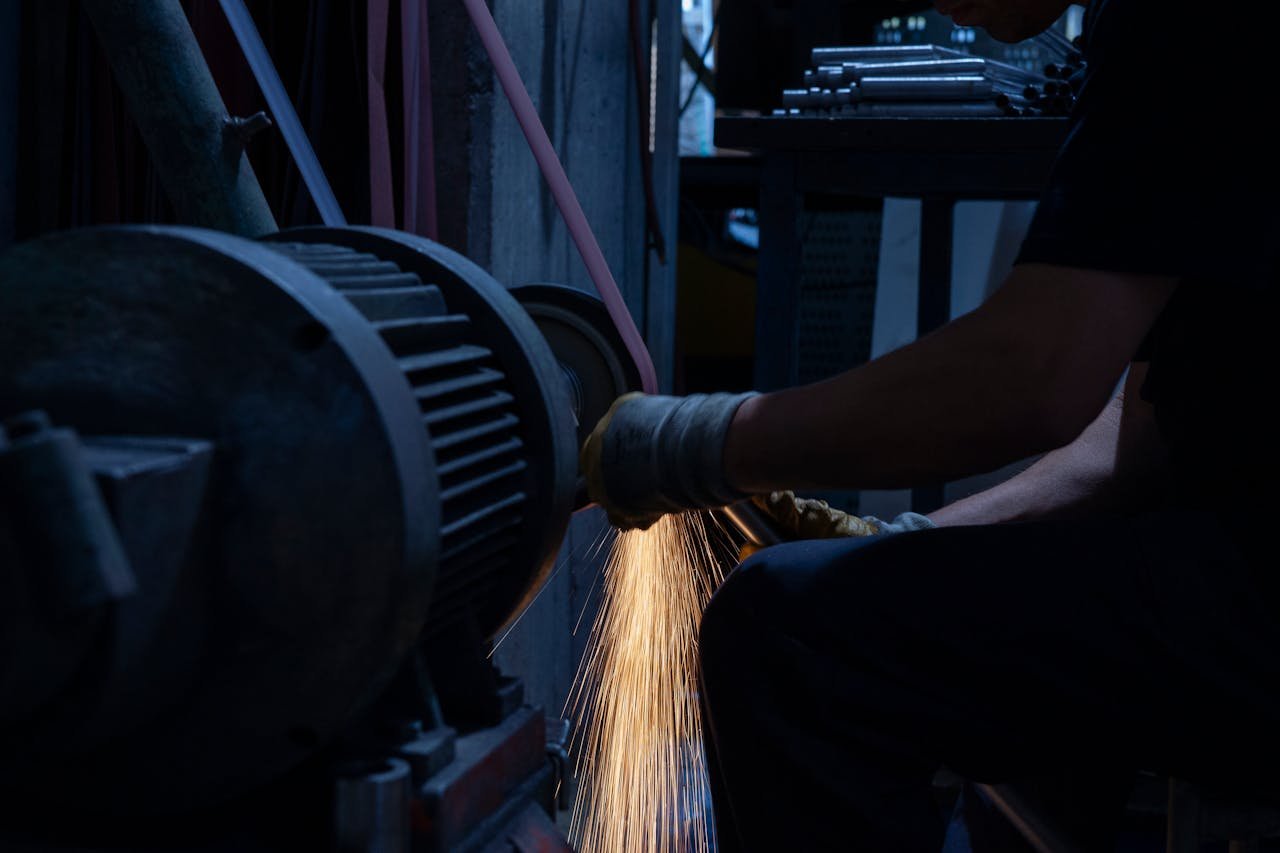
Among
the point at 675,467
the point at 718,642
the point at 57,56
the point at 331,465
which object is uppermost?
the point at 57,56

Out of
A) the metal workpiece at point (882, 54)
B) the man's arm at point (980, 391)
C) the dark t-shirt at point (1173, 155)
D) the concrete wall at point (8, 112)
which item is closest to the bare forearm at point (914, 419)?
the man's arm at point (980, 391)

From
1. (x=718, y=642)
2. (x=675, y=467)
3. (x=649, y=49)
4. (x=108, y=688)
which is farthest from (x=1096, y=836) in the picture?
(x=649, y=49)

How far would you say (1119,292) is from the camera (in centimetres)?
107

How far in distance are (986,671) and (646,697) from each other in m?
1.17

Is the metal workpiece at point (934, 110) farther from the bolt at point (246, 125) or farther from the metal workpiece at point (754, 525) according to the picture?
the bolt at point (246, 125)

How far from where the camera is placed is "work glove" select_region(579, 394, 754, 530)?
1.22 metres

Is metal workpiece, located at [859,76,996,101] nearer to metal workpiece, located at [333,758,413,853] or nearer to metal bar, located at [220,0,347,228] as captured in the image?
metal bar, located at [220,0,347,228]

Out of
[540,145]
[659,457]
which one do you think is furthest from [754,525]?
[540,145]

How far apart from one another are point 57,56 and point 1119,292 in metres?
1.46

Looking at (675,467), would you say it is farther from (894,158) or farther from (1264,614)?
(894,158)

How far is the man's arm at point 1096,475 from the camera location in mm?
1572

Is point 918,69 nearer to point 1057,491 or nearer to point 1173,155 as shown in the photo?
point 1057,491

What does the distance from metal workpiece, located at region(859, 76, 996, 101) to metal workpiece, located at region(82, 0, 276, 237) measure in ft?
5.07

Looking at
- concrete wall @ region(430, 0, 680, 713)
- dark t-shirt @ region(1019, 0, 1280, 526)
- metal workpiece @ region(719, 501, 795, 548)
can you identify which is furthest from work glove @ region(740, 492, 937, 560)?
concrete wall @ region(430, 0, 680, 713)
